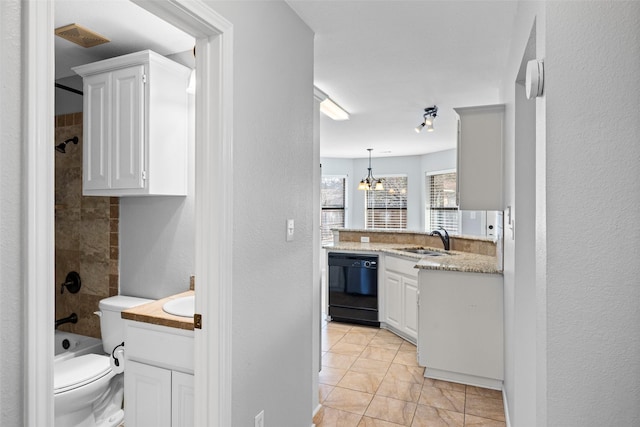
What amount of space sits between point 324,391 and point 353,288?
1.87 metres

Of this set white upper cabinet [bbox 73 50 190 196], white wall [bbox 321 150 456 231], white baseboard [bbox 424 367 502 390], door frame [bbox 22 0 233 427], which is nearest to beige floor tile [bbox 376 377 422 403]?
white baseboard [bbox 424 367 502 390]

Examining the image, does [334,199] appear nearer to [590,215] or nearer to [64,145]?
[64,145]

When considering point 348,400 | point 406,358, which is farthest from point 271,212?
point 406,358

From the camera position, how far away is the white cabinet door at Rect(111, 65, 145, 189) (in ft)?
7.51

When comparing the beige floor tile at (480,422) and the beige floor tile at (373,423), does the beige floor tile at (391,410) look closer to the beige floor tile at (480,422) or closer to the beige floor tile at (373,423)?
the beige floor tile at (373,423)

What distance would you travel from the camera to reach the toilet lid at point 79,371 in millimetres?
2184

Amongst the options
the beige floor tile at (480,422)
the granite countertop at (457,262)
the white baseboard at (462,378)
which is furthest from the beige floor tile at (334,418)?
the granite countertop at (457,262)

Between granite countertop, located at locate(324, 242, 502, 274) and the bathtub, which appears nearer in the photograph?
A: the bathtub

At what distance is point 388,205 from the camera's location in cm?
786

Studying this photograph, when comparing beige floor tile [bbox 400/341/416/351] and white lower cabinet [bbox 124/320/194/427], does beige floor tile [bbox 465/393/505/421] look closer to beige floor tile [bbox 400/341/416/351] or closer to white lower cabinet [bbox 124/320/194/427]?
beige floor tile [bbox 400/341/416/351]

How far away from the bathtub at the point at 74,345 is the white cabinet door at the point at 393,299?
9.31 feet

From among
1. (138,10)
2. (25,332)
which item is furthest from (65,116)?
(25,332)

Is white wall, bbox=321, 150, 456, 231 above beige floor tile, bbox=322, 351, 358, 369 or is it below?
above

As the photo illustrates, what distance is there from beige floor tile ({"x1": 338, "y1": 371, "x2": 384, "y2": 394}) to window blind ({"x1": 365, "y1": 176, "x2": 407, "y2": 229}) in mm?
4675
